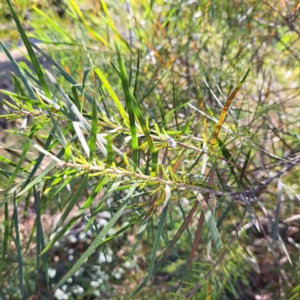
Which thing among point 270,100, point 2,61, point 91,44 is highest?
point 2,61

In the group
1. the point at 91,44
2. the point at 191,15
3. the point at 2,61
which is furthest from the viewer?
the point at 2,61

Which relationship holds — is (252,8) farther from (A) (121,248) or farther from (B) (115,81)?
(A) (121,248)

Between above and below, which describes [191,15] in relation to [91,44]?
below

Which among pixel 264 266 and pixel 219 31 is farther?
pixel 264 266

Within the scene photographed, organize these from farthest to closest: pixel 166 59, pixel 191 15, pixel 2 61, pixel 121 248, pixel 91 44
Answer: pixel 2 61, pixel 121 248, pixel 91 44, pixel 166 59, pixel 191 15

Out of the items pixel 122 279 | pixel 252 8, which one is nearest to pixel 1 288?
pixel 122 279

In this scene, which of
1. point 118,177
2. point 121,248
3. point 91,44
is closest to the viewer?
point 118,177

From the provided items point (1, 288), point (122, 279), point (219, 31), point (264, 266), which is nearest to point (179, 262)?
point (122, 279)

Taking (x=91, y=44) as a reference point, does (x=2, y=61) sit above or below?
above

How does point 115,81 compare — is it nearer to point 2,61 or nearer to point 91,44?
point 91,44
